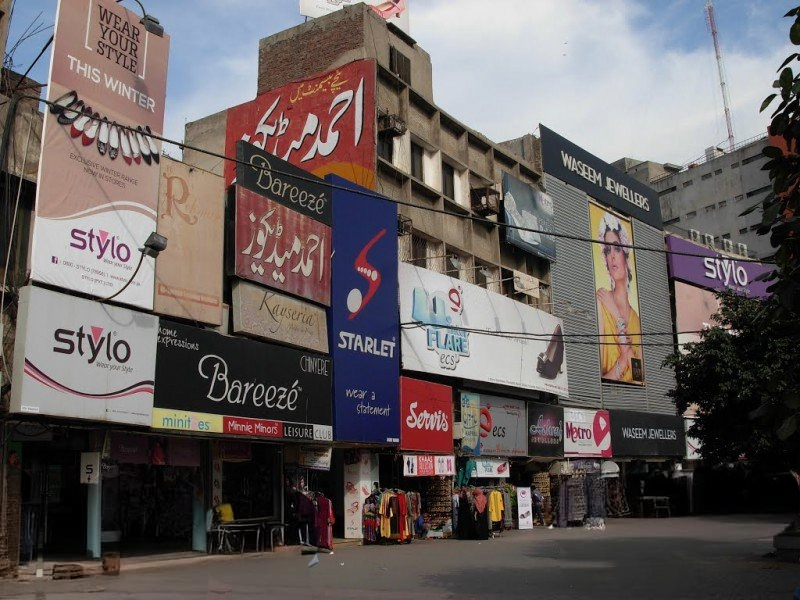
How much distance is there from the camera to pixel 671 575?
48.5 ft

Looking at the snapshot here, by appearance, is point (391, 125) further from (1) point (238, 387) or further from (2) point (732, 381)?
(2) point (732, 381)

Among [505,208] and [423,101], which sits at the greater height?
[423,101]

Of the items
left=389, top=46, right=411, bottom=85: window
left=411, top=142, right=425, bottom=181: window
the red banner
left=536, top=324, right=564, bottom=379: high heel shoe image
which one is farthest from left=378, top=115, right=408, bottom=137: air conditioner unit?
left=536, top=324, right=564, bottom=379: high heel shoe image

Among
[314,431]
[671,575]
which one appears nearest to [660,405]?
[314,431]

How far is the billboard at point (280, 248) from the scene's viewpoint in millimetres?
20172

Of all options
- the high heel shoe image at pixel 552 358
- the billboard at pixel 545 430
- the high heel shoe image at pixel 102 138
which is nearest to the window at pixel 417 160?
the high heel shoe image at pixel 552 358

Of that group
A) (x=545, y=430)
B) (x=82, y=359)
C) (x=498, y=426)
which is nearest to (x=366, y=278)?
(x=498, y=426)

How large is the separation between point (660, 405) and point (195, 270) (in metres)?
31.2

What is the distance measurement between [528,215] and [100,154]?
21.5 m

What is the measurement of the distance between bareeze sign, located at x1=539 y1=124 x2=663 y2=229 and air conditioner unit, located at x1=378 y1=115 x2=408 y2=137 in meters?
11.4

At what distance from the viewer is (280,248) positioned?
69.7 feet

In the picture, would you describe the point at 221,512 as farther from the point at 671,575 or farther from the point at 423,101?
the point at 423,101

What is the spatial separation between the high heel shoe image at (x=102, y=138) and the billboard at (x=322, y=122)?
1152 centimetres

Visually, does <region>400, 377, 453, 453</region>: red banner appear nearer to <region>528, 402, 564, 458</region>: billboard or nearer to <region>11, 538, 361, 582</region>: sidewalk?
<region>11, 538, 361, 582</region>: sidewalk
